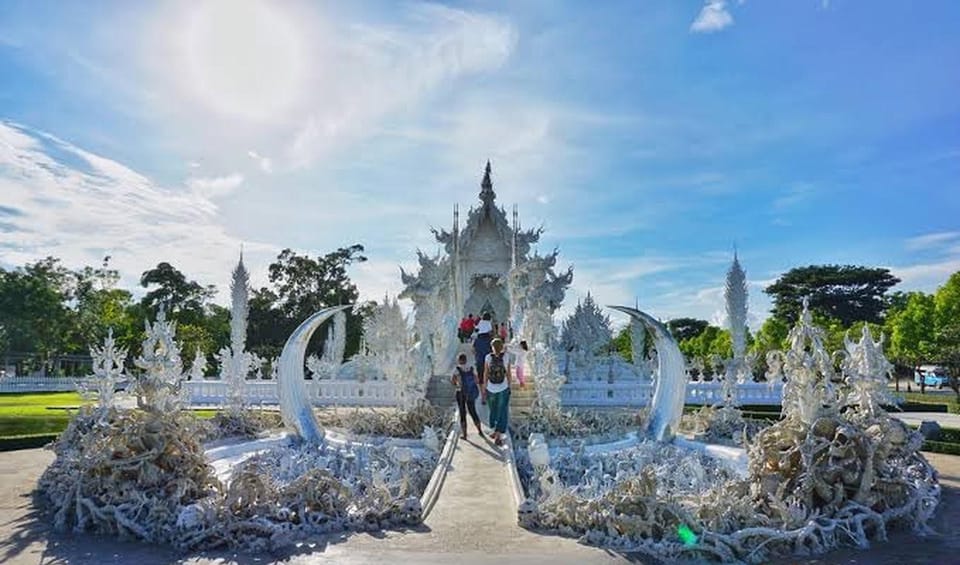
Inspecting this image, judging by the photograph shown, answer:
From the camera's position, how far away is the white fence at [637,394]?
20516mm

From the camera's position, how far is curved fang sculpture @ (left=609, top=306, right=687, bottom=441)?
1233 centimetres

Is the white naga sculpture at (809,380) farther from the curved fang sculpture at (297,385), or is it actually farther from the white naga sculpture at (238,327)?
the white naga sculpture at (238,327)

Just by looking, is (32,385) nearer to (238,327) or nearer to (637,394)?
(238,327)

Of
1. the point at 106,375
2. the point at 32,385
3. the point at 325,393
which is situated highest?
the point at 106,375

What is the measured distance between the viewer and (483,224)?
32.8 metres

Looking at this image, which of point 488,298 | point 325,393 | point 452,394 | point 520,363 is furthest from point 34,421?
point 488,298

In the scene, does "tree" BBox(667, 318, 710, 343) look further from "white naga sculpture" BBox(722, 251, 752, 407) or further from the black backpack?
the black backpack

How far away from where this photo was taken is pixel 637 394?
815 inches

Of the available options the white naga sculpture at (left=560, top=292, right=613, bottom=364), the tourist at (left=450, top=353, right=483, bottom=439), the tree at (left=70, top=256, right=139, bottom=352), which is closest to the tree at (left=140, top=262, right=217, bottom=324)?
the tree at (left=70, top=256, right=139, bottom=352)

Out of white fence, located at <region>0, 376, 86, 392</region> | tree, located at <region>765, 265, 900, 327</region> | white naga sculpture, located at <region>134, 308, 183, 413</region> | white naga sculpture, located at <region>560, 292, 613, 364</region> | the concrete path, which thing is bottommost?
the concrete path

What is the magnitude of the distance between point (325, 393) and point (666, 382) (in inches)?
433

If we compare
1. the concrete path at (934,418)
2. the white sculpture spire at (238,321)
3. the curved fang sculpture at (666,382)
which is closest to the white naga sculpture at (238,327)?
the white sculpture spire at (238,321)

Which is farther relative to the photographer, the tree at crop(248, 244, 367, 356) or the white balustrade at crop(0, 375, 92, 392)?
the tree at crop(248, 244, 367, 356)

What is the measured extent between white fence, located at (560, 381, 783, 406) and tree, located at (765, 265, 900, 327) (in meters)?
36.1
